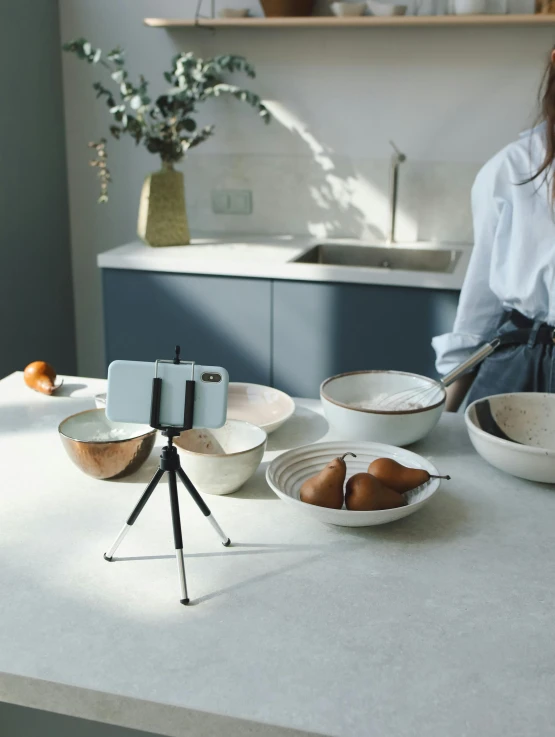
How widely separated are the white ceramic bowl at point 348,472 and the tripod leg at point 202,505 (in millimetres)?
95

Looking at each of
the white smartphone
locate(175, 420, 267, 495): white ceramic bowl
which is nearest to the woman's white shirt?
locate(175, 420, 267, 495): white ceramic bowl

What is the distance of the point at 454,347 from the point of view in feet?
5.94

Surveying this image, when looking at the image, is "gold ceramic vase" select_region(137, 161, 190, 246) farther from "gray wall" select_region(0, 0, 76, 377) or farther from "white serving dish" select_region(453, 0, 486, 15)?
"white serving dish" select_region(453, 0, 486, 15)

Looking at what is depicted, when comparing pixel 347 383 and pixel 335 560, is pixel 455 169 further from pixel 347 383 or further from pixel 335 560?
pixel 335 560

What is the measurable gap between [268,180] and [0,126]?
0.97 m

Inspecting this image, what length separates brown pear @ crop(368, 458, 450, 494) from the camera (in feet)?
3.55

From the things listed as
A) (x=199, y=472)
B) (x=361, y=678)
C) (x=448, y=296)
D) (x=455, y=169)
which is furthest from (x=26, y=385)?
(x=455, y=169)

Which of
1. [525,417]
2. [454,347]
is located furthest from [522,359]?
[525,417]

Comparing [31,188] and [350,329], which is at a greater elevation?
[31,188]

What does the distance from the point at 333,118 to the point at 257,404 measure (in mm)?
1842

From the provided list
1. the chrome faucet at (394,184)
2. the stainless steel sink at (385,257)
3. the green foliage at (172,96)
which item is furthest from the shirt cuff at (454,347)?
the green foliage at (172,96)

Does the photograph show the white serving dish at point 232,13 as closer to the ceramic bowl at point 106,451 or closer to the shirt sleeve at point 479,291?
the shirt sleeve at point 479,291

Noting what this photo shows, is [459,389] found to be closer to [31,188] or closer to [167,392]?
[167,392]

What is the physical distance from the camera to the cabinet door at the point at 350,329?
8.13 ft
